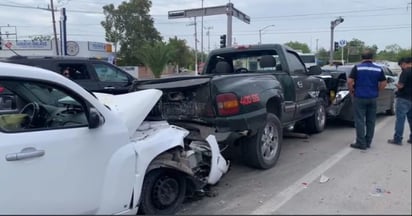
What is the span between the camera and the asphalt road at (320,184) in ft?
13.4

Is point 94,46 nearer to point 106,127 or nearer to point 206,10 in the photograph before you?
point 206,10

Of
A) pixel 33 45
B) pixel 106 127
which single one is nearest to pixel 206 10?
pixel 33 45

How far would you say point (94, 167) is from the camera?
3508 mm

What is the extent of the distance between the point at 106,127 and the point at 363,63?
5220mm

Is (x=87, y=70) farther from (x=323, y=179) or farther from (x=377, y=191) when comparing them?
(x=377, y=191)

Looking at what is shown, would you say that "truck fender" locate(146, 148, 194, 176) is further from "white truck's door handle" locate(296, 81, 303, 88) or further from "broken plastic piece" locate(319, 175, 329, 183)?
"white truck's door handle" locate(296, 81, 303, 88)

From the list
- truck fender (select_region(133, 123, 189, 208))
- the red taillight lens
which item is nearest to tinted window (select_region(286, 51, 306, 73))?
the red taillight lens

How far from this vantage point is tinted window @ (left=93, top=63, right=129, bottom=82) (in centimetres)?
1012

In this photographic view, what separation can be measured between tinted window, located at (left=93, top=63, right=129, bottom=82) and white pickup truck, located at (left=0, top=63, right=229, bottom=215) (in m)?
5.57

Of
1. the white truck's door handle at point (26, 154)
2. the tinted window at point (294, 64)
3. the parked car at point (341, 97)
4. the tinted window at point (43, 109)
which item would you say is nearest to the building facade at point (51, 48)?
the parked car at point (341, 97)

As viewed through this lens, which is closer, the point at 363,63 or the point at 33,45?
the point at 363,63

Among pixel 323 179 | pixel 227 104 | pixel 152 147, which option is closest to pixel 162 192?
pixel 152 147

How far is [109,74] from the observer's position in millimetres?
10352

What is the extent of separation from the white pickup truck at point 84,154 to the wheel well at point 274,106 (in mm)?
1912
